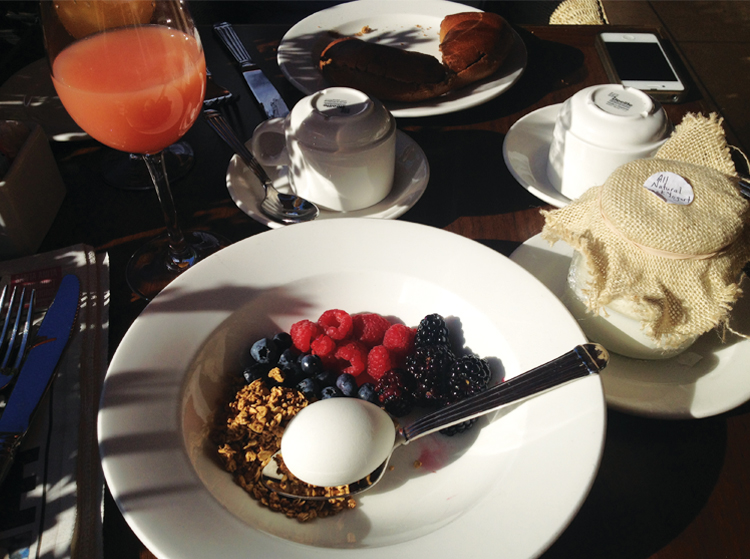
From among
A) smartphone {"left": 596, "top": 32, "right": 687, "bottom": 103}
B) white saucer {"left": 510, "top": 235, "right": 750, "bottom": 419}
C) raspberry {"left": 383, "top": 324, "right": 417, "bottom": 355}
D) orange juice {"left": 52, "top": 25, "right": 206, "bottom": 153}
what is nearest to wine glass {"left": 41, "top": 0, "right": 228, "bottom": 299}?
orange juice {"left": 52, "top": 25, "right": 206, "bottom": 153}

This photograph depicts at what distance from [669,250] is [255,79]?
1.03m

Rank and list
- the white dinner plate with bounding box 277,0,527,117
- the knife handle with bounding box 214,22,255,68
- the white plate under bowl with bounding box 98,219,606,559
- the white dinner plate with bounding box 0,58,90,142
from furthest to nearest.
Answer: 1. the knife handle with bounding box 214,22,255,68
2. the white dinner plate with bounding box 277,0,527,117
3. the white dinner plate with bounding box 0,58,90,142
4. the white plate under bowl with bounding box 98,219,606,559

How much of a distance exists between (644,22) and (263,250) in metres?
2.98

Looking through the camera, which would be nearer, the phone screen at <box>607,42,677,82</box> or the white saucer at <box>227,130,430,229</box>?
the white saucer at <box>227,130,430,229</box>

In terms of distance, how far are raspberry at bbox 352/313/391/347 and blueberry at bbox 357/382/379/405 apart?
0.07 m

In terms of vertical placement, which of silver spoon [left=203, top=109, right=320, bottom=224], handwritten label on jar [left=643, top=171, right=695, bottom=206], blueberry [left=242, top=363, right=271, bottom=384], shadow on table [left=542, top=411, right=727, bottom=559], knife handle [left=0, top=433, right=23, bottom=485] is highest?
handwritten label on jar [left=643, top=171, right=695, bottom=206]

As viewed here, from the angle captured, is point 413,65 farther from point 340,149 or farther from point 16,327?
point 16,327

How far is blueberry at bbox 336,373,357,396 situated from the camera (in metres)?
0.71

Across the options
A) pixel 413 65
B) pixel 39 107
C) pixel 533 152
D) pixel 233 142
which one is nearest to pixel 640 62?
pixel 533 152

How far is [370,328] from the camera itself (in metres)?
0.77

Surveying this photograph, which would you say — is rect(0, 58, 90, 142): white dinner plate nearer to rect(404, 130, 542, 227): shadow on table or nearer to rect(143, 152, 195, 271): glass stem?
rect(143, 152, 195, 271): glass stem

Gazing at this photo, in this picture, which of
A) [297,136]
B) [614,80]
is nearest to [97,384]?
[297,136]

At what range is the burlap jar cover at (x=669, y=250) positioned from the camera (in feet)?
2.02

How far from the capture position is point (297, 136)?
90 centimetres
